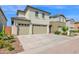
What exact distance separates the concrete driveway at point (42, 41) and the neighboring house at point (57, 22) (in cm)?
43

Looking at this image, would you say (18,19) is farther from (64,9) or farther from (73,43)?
(73,43)

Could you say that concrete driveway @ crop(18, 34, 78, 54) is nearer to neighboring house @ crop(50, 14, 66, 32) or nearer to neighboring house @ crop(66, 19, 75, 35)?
neighboring house @ crop(50, 14, 66, 32)

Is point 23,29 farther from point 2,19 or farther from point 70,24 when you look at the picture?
point 70,24

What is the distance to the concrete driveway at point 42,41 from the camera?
25.1 ft

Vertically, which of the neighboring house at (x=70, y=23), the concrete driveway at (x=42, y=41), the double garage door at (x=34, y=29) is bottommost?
the concrete driveway at (x=42, y=41)

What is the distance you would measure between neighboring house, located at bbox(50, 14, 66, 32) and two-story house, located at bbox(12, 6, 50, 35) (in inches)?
11.2

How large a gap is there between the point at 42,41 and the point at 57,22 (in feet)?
4.58

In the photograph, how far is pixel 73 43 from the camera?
7918 mm

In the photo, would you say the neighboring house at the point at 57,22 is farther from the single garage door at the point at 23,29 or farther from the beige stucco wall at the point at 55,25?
the single garage door at the point at 23,29

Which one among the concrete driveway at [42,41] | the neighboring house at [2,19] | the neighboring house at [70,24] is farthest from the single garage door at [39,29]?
the neighboring house at [2,19]

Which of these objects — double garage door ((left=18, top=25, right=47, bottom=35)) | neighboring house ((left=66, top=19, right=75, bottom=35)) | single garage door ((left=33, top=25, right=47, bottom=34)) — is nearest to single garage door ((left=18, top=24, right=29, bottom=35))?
double garage door ((left=18, top=25, right=47, bottom=35))

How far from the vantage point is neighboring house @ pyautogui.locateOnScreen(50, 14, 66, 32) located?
8.07 meters

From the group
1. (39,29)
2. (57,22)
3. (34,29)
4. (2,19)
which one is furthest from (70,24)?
(2,19)
